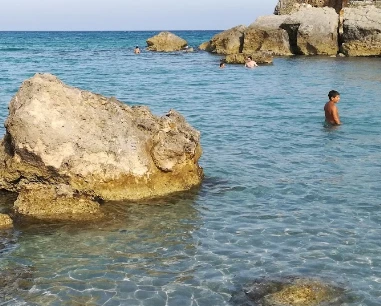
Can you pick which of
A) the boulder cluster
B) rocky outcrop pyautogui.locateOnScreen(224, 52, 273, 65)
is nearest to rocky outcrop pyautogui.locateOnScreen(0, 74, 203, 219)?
rocky outcrop pyautogui.locateOnScreen(224, 52, 273, 65)

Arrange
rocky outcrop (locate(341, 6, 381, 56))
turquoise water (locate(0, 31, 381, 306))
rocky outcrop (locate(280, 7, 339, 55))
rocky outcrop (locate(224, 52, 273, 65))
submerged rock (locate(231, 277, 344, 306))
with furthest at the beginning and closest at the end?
rocky outcrop (locate(280, 7, 339, 55))
rocky outcrop (locate(341, 6, 381, 56))
rocky outcrop (locate(224, 52, 273, 65))
turquoise water (locate(0, 31, 381, 306))
submerged rock (locate(231, 277, 344, 306))

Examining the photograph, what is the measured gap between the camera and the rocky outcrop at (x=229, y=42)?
170ft

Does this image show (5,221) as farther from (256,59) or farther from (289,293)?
(256,59)

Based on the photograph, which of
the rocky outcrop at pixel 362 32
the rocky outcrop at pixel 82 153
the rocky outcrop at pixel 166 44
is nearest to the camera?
the rocky outcrop at pixel 82 153

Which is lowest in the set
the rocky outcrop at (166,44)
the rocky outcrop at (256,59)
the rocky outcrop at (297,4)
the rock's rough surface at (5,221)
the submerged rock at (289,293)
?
the submerged rock at (289,293)

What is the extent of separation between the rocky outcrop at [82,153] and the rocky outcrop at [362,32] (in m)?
37.2

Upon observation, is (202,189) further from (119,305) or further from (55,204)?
(119,305)

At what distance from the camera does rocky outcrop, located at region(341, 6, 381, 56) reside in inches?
1721

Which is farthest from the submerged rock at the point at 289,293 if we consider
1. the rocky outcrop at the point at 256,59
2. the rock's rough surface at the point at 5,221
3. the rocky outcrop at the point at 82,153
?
the rocky outcrop at the point at 256,59

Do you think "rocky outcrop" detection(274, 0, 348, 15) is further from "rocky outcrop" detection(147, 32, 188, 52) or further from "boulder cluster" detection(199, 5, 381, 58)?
"rocky outcrop" detection(147, 32, 188, 52)

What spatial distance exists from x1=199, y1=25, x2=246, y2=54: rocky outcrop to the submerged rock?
4603 centimetres

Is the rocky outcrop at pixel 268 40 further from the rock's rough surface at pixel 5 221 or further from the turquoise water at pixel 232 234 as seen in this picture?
the rock's rough surface at pixel 5 221

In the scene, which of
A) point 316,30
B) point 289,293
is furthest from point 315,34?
point 289,293

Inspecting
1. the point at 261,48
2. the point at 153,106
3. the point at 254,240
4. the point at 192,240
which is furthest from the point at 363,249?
the point at 261,48
